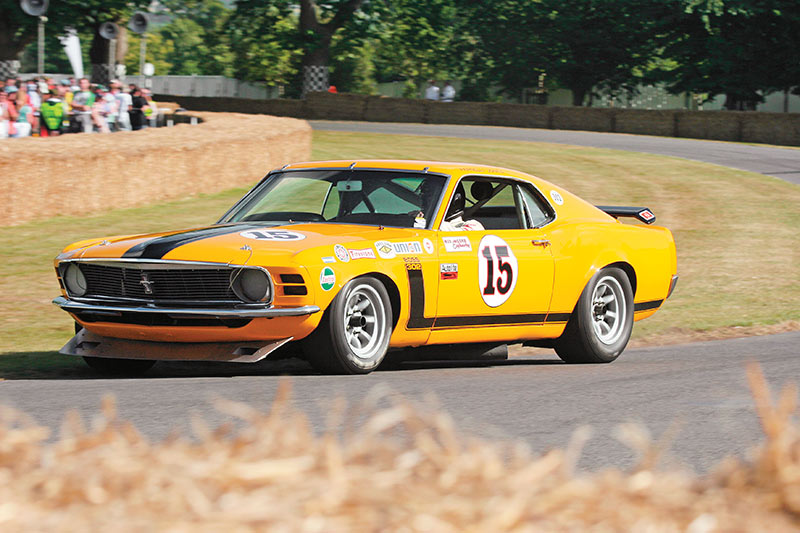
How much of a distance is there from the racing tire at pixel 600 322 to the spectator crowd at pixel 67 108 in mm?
15189

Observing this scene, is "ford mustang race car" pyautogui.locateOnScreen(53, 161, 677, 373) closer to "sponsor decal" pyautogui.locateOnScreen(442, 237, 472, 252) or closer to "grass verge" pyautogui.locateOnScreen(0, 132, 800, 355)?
"sponsor decal" pyautogui.locateOnScreen(442, 237, 472, 252)

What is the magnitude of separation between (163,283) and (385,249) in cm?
129

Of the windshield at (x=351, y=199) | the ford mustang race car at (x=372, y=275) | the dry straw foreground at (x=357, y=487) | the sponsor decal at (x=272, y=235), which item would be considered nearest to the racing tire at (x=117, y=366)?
the ford mustang race car at (x=372, y=275)

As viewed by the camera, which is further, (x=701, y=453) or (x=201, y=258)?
(x=201, y=258)

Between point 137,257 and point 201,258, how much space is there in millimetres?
420

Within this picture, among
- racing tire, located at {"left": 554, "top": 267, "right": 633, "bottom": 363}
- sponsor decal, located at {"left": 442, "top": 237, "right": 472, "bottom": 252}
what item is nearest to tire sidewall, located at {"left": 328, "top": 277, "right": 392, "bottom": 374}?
sponsor decal, located at {"left": 442, "top": 237, "right": 472, "bottom": 252}

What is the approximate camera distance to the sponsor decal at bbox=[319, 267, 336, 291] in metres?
6.52

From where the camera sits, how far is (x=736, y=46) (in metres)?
48.1

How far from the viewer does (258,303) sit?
6574 millimetres

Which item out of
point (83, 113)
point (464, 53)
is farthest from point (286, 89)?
point (83, 113)

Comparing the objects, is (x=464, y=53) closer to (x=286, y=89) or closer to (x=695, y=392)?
(x=286, y=89)

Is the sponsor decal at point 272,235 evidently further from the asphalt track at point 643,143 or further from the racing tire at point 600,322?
the asphalt track at point 643,143

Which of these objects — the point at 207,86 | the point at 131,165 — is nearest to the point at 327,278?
the point at 131,165

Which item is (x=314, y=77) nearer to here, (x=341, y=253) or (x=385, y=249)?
(x=385, y=249)
